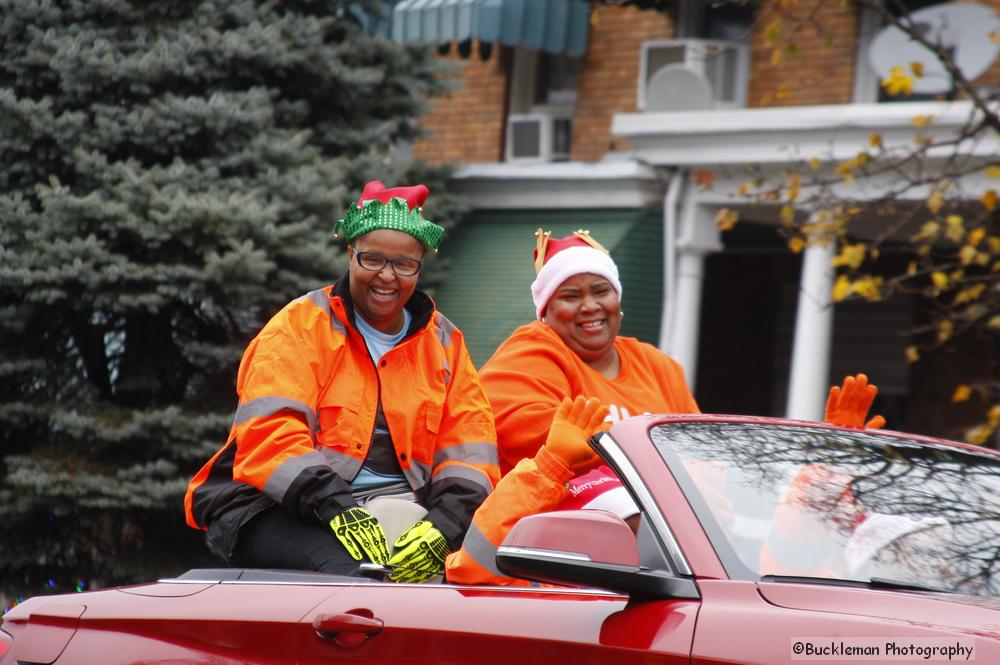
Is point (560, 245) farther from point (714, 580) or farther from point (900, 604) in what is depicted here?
point (900, 604)

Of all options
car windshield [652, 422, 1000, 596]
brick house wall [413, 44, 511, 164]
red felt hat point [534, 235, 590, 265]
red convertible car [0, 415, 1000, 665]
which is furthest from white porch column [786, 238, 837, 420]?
car windshield [652, 422, 1000, 596]

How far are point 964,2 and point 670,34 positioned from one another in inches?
110

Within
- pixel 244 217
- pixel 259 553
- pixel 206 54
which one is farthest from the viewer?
pixel 206 54

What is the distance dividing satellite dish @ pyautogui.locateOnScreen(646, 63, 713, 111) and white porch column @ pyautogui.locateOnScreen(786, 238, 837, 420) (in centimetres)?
159

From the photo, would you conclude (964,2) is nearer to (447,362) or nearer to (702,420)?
(447,362)

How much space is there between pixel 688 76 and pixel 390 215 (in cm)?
838

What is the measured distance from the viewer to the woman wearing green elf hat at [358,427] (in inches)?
165

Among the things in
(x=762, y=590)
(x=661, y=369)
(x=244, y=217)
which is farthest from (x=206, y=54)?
(x=762, y=590)

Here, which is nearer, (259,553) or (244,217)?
(259,553)

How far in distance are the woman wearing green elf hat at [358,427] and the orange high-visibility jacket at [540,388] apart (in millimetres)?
125

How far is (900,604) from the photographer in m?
2.72

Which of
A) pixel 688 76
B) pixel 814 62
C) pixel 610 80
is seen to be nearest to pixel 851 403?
pixel 688 76

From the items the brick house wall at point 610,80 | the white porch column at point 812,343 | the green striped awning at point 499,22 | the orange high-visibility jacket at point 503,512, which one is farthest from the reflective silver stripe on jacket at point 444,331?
the white porch column at point 812,343

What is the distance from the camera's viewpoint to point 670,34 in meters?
13.7
